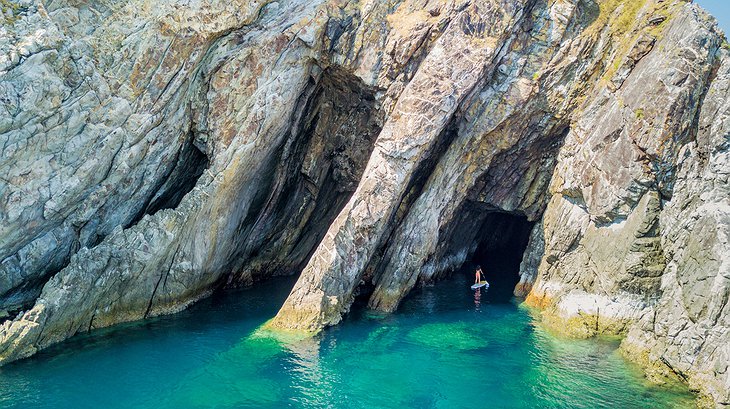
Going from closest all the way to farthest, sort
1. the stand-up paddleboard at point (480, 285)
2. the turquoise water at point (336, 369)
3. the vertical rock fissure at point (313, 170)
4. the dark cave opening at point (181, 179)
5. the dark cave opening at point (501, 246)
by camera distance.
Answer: the turquoise water at point (336, 369)
the dark cave opening at point (181, 179)
the vertical rock fissure at point (313, 170)
the stand-up paddleboard at point (480, 285)
the dark cave opening at point (501, 246)

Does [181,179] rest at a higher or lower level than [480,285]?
higher

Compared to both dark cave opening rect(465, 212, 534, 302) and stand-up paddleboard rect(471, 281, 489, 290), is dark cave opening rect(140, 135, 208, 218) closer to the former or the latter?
stand-up paddleboard rect(471, 281, 489, 290)

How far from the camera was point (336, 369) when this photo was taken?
23.1 m

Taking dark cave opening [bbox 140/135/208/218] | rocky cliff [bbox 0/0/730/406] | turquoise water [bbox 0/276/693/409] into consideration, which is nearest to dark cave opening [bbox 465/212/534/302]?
rocky cliff [bbox 0/0/730/406]

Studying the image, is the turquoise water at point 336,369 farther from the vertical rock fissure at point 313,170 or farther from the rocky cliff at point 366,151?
the vertical rock fissure at point 313,170

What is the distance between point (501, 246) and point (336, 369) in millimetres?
32199

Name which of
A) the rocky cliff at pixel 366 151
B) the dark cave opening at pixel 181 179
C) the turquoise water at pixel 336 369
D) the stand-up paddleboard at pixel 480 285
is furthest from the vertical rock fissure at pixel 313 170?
the stand-up paddleboard at pixel 480 285

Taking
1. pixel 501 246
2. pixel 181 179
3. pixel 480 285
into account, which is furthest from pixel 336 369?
pixel 501 246

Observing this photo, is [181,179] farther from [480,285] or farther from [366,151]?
[480,285]

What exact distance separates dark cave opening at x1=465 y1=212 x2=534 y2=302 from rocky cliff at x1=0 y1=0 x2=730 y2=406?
25.8 feet

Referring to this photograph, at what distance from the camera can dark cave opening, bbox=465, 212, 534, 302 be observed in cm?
4175

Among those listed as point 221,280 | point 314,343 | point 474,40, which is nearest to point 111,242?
point 221,280

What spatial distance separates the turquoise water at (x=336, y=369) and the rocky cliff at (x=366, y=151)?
1731mm

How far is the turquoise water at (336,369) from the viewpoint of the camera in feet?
66.3
